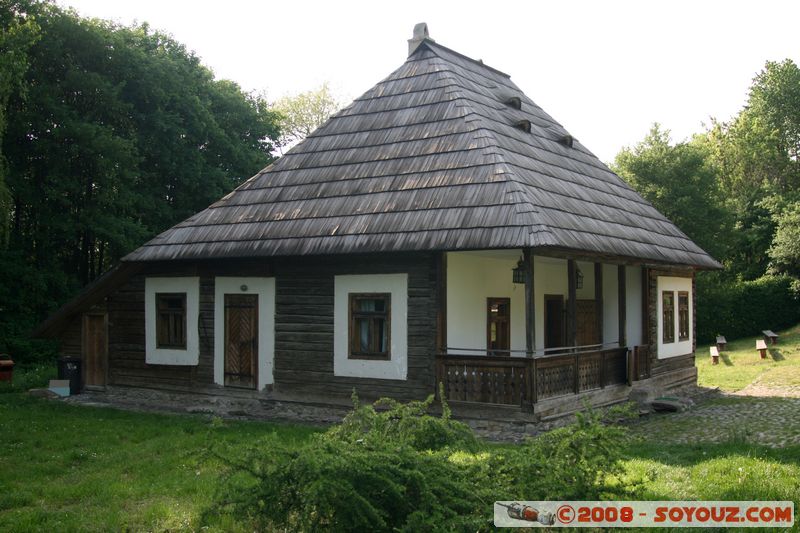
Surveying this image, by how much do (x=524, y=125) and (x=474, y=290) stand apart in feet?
12.3

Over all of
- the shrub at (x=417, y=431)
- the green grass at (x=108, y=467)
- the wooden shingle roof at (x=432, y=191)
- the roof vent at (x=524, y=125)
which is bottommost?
the green grass at (x=108, y=467)

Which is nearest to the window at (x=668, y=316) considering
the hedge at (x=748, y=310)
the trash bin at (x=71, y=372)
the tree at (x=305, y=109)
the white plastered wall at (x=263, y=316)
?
the white plastered wall at (x=263, y=316)

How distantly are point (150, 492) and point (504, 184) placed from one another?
6.86 meters

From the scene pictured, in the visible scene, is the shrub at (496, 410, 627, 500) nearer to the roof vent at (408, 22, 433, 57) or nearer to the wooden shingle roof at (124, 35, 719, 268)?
the wooden shingle roof at (124, 35, 719, 268)

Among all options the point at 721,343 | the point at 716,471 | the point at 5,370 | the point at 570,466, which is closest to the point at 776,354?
the point at 721,343

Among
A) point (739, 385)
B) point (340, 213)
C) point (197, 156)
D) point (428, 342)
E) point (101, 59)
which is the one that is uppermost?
point (101, 59)

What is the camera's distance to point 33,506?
25.4ft

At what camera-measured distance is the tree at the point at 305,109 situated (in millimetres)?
48438

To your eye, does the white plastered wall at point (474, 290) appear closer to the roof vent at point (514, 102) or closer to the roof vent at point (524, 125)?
the roof vent at point (524, 125)

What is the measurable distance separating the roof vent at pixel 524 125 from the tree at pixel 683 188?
18.5 meters

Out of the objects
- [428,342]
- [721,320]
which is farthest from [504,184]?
[721,320]

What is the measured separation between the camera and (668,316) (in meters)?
17.7

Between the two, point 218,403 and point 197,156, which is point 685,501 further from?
point 197,156

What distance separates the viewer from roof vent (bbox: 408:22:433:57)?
16672 mm
